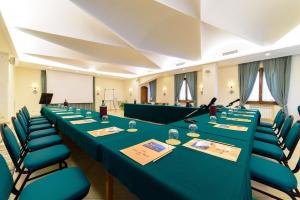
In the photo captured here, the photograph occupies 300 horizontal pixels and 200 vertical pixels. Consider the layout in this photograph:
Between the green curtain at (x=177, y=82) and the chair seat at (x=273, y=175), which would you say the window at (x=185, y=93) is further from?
the chair seat at (x=273, y=175)

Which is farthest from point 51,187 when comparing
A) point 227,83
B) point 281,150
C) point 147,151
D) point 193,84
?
point 193,84

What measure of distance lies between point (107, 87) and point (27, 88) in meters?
5.37

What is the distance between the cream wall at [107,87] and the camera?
1159cm

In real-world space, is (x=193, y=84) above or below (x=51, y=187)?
above

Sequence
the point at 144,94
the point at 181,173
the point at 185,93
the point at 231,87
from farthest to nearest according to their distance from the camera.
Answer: the point at 144,94, the point at 185,93, the point at 231,87, the point at 181,173

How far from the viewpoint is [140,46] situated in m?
5.20

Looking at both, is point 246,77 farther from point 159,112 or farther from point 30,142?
point 30,142

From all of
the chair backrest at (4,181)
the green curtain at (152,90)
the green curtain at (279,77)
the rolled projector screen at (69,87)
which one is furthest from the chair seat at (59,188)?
the green curtain at (152,90)

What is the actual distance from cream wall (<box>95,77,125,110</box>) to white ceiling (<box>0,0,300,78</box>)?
5.53 meters

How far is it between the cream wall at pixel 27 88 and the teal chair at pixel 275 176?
1066cm

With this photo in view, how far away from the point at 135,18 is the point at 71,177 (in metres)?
4.05

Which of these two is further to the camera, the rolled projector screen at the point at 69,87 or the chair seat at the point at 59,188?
the rolled projector screen at the point at 69,87

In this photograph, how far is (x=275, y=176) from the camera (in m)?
1.25

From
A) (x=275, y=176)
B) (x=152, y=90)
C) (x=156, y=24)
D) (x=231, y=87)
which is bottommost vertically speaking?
(x=275, y=176)
